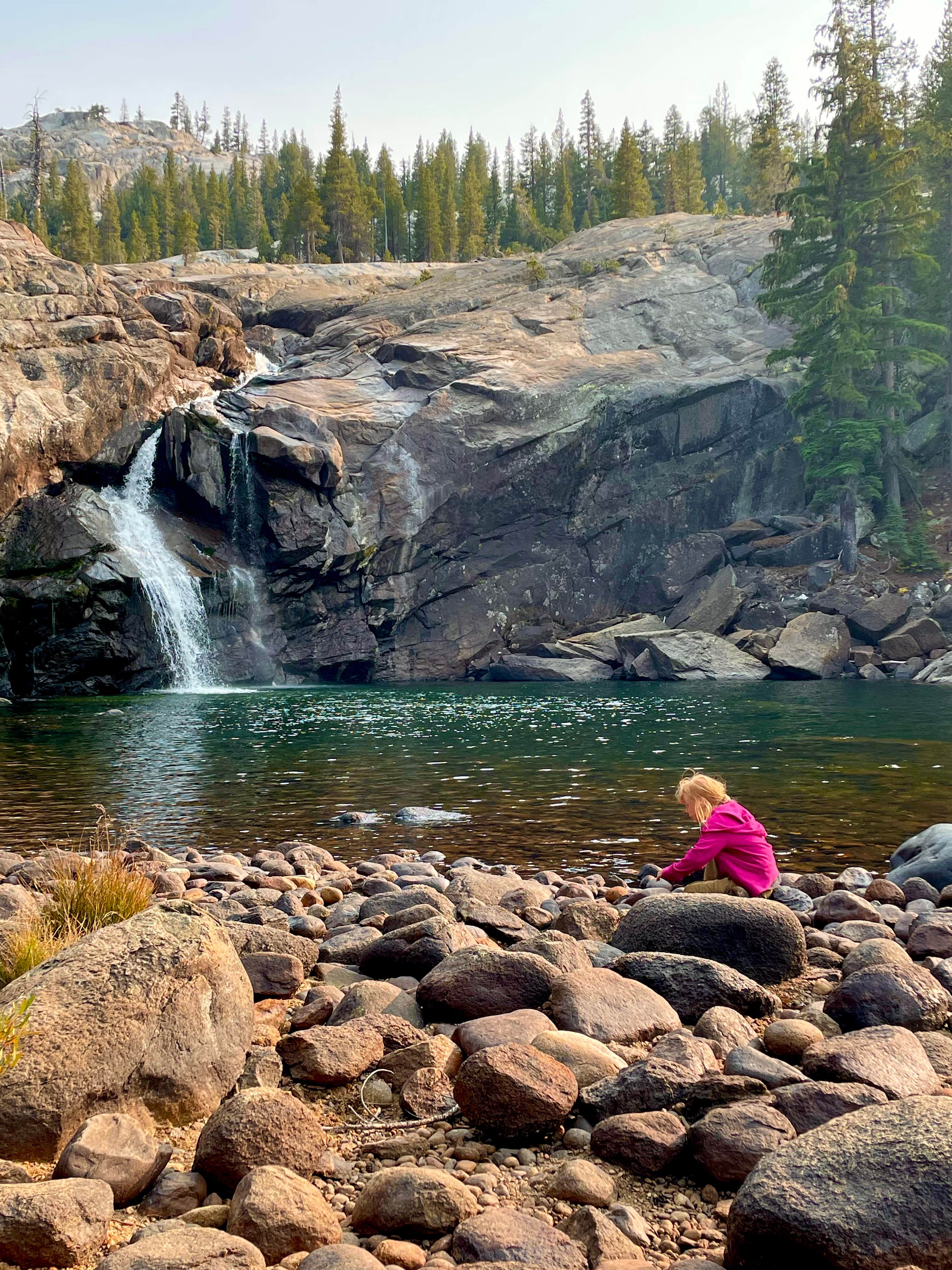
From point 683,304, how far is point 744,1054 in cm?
5878

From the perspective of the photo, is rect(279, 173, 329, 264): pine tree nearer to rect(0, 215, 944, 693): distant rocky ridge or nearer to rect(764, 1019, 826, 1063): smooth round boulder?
rect(0, 215, 944, 693): distant rocky ridge

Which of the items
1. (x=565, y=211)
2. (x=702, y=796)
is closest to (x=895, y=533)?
(x=702, y=796)

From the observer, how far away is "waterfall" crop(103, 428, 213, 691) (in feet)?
129

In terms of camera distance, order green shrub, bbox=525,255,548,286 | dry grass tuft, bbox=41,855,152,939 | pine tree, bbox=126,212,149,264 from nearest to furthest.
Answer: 1. dry grass tuft, bbox=41,855,152,939
2. green shrub, bbox=525,255,548,286
3. pine tree, bbox=126,212,149,264

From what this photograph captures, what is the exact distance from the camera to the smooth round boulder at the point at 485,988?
5.36 metres

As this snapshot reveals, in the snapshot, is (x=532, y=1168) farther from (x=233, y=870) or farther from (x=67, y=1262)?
(x=233, y=870)

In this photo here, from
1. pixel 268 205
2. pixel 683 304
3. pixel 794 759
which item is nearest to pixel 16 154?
pixel 268 205

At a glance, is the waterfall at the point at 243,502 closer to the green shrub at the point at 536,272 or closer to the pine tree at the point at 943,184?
the green shrub at the point at 536,272

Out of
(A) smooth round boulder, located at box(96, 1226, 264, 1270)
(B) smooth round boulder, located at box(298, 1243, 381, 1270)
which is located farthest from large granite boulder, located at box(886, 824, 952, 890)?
(A) smooth round boulder, located at box(96, 1226, 264, 1270)

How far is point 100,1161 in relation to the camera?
3654 mm

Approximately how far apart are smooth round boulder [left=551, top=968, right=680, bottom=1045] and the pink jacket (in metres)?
2.32

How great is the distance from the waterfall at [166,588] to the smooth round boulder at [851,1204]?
A: 3852 cm

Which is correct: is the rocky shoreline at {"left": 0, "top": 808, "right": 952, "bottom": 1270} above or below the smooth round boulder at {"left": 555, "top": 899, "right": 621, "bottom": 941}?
above

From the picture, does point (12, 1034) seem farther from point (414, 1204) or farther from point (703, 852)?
point (703, 852)
